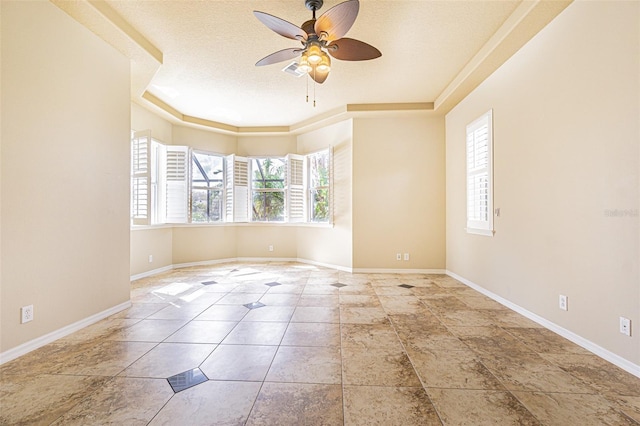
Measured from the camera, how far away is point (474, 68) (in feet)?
10.2

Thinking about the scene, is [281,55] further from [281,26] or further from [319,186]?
[319,186]

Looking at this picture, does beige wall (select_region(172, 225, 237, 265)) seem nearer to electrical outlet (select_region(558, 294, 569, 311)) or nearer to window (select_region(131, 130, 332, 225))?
window (select_region(131, 130, 332, 225))

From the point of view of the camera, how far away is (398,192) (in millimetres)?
4637

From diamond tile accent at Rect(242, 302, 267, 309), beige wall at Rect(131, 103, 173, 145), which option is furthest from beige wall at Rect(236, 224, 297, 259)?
diamond tile accent at Rect(242, 302, 267, 309)

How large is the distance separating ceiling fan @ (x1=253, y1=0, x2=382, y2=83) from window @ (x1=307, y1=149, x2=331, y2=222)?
2873mm

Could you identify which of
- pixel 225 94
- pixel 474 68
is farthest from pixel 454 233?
pixel 225 94

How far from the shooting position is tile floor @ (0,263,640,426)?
1406 millimetres

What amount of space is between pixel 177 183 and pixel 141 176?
4.40ft

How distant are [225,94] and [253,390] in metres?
3.96

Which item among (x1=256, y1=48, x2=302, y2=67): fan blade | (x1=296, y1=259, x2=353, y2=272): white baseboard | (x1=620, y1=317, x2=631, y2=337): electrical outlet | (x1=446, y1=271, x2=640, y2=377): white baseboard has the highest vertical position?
(x1=256, y1=48, x2=302, y2=67): fan blade

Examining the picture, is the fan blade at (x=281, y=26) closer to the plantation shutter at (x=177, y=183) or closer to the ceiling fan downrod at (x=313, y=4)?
the ceiling fan downrod at (x=313, y=4)

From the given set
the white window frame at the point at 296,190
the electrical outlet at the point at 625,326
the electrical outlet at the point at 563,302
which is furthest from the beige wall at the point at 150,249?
the electrical outlet at the point at 625,326

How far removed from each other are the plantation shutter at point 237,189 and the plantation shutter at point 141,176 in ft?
5.86

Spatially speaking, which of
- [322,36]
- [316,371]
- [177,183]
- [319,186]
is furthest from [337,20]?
[177,183]
